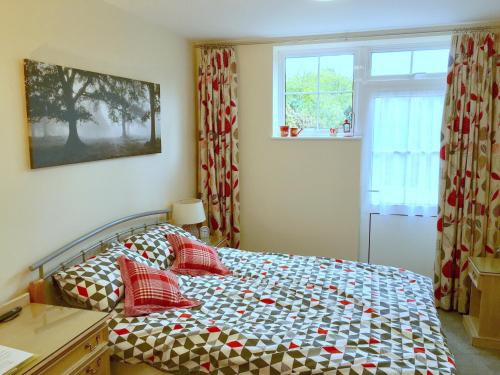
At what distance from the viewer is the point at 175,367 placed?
2.02 m

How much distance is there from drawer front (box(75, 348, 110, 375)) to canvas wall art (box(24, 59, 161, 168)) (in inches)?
42.8

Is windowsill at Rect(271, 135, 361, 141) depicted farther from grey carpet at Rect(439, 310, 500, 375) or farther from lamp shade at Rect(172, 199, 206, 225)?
grey carpet at Rect(439, 310, 500, 375)

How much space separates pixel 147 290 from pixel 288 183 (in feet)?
6.68

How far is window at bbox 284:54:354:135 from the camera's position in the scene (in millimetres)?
3945

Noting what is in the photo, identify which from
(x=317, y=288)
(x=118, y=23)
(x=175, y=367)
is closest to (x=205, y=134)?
(x=118, y=23)

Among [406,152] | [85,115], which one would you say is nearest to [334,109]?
[406,152]

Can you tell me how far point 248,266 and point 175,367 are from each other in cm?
114

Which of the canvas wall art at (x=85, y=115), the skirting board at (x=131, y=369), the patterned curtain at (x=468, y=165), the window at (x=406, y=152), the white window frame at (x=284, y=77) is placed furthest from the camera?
the white window frame at (x=284, y=77)

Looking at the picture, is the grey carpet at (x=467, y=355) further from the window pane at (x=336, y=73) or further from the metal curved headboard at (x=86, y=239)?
the metal curved headboard at (x=86, y=239)

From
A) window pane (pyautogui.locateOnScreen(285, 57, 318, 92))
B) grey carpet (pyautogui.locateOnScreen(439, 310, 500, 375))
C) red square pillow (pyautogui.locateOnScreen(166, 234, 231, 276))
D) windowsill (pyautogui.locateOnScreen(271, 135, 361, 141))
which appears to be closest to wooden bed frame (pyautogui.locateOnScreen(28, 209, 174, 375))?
red square pillow (pyautogui.locateOnScreen(166, 234, 231, 276))

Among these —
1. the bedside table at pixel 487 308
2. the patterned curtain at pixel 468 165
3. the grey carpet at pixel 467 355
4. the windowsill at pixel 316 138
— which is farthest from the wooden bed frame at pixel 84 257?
the patterned curtain at pixel 468 165

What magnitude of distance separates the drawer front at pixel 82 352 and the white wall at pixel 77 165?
0.58 metres

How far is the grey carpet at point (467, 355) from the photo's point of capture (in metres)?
2.75

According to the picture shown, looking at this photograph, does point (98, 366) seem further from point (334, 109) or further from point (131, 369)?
point (334, 109)
